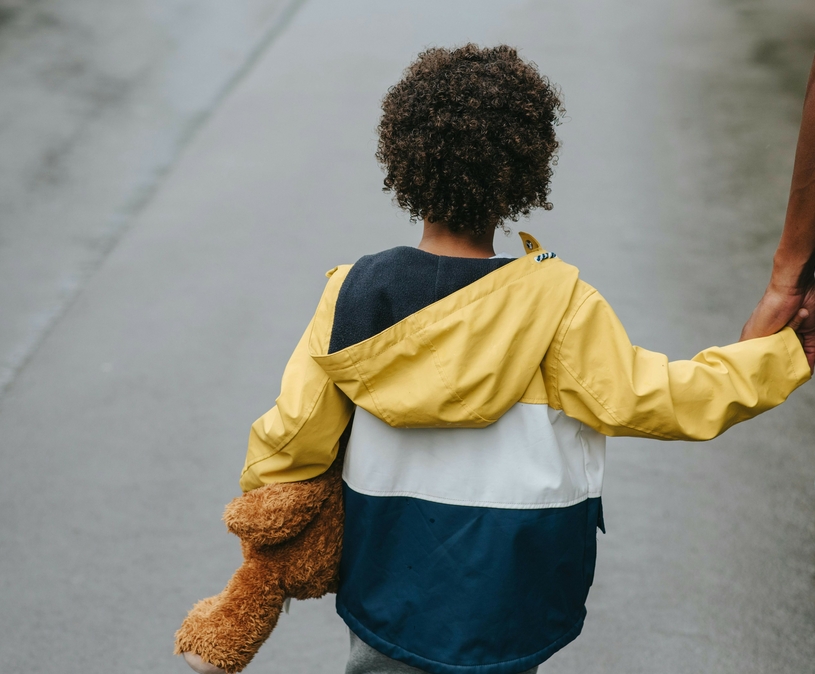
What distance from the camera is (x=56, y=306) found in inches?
140

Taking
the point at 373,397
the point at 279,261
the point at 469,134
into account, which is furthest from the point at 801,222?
the point at 279,261

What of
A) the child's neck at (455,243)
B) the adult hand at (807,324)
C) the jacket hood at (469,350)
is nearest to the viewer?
the jacket hood at (469,350)

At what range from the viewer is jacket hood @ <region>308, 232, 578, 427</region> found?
3.99 ft

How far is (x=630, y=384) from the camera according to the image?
1215 millimetres

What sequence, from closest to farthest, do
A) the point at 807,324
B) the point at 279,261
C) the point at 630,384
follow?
the point at 630,384, the point at 807,324, the point at 279,261

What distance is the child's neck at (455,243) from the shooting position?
1.33m

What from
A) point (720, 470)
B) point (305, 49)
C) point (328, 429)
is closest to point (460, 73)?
point (328, 429)

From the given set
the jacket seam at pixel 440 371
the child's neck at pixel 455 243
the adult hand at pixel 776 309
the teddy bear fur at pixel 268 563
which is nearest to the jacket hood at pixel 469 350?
the jacket seam at pixel 440 371

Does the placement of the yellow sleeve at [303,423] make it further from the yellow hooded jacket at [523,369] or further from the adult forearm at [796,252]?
the adult forearm at [796,252]

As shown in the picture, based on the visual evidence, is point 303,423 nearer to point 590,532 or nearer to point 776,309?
point 590,532

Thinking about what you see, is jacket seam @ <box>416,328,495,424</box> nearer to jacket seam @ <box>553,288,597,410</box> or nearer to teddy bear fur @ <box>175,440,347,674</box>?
jacket seam @ <box>553,288,597,410</box>

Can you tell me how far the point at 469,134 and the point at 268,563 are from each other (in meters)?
0.73

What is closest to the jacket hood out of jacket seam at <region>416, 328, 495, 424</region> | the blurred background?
jacket seam at <region>416, 328, 495, 424</region>

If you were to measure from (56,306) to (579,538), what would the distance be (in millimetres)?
2783
